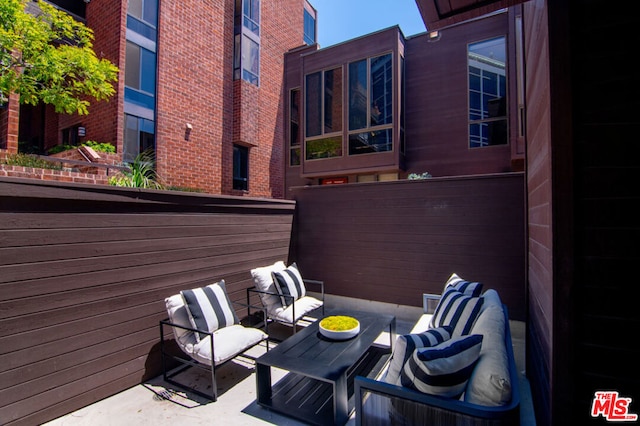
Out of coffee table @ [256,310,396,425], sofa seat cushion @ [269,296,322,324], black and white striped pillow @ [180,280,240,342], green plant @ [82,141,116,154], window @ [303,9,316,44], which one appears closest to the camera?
coffee table @ [256,310,396,425]

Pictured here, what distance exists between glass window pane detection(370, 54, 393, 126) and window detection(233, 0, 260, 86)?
158 inches

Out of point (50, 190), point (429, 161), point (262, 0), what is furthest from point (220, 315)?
point (262, 0)

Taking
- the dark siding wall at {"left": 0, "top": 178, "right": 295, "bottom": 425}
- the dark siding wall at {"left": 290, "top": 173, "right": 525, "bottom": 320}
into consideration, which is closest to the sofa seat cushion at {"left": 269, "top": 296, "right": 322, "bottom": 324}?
the dark siding wall at {"left": 0, "top": 178, "right": 295, "bottom": 425}

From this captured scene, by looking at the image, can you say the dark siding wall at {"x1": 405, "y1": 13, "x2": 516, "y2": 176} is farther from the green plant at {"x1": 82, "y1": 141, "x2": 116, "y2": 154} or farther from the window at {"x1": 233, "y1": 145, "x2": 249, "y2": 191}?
the green plant at {"x1": 82, "y1": 141, "x2": 116, "y2": 154}

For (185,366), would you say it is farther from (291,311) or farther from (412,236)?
(412,236)

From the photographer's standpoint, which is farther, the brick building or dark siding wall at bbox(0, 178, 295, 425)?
the brick building

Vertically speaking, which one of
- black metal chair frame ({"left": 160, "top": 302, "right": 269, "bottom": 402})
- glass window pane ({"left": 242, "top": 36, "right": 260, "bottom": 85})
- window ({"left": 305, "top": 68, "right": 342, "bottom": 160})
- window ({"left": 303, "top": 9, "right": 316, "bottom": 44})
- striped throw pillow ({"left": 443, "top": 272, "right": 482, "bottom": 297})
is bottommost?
black metal chair frame ({"left": 160, "top": 302, "right": 269, "bottom": 402})

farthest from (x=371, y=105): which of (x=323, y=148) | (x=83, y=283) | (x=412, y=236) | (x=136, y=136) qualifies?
(x=83, y=283)

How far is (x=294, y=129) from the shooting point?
9508 mm

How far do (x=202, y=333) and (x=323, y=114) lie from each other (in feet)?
21.3

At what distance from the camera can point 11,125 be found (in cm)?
499

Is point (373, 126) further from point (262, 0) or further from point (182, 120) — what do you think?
point (262, 0)

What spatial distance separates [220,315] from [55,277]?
1.34 metres

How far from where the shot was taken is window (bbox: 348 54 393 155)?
7.08 m
